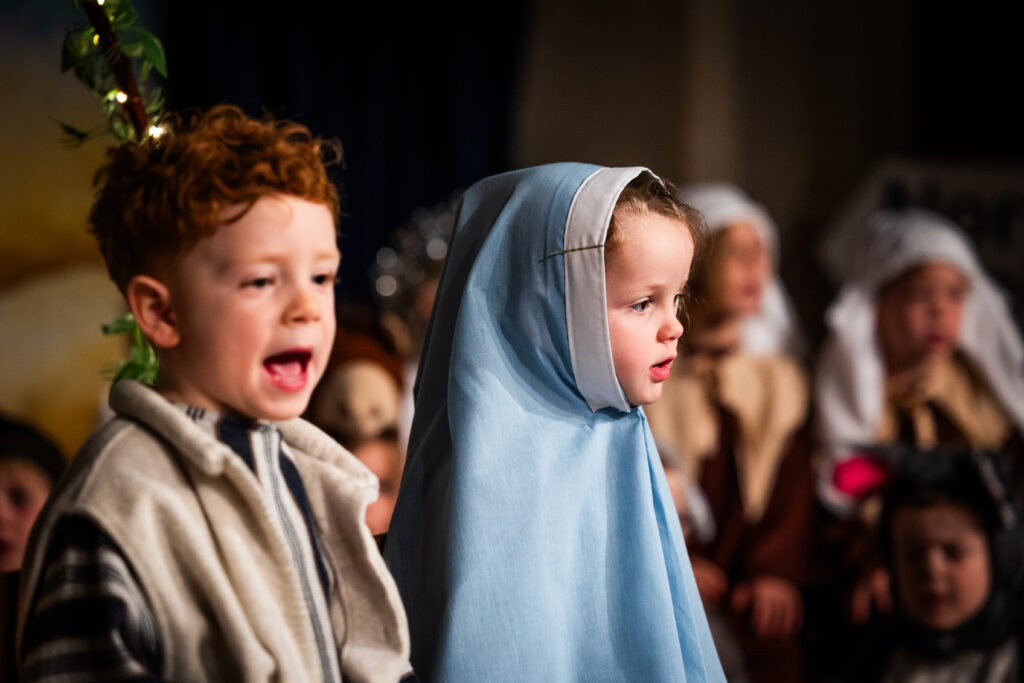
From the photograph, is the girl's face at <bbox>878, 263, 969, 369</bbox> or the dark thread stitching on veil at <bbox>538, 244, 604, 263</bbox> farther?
the girl's face at <bbox>878, 263, 969, 369</bbox>

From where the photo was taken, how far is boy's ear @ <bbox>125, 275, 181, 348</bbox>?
2.66ft

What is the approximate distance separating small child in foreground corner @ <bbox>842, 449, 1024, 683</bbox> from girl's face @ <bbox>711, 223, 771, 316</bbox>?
0.78 meters

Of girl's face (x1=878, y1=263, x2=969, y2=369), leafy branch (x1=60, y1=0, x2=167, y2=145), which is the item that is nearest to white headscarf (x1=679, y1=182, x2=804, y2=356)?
girl's face (x1=878, y1=263, x2=969, y2=369)

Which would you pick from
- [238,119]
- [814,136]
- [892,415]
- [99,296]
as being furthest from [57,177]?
[814,136]

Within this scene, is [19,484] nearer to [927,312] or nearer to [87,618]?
[87,618]

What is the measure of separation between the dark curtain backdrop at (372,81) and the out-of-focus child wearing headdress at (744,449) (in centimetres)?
71

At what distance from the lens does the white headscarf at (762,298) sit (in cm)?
272

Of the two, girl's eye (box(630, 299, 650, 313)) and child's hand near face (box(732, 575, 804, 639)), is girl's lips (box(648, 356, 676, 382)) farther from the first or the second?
child's hand near face (box(732, 575, 804, 639))

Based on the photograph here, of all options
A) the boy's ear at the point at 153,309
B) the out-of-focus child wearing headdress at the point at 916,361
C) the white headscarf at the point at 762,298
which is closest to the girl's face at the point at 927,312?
the out-of-focus child wearing headdress at the point at 916,361

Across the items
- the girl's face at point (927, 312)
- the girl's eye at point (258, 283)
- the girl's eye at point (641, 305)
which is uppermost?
the girl's eye at point (258, 283)

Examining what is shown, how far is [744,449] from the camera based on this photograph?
267cm

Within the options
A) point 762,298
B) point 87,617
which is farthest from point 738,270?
point 87,617

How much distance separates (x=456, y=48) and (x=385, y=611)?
231 cm

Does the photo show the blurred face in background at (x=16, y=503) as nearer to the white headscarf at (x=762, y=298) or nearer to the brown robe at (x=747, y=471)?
the brown robe at (x=747, y=471)
